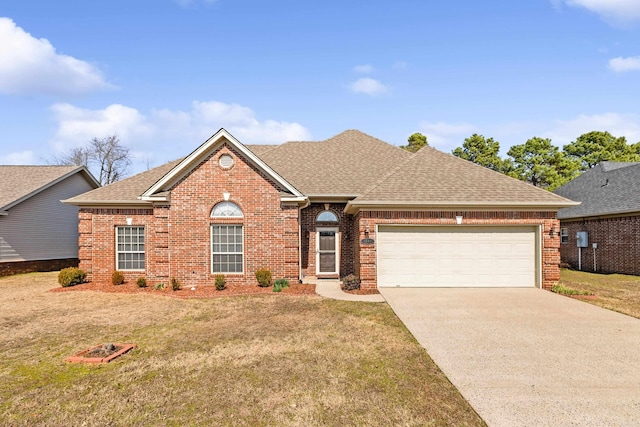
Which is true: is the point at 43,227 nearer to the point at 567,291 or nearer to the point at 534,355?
the point at 534,355

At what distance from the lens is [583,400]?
4.94m

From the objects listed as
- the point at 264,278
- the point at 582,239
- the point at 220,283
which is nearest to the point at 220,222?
the point at 220,283

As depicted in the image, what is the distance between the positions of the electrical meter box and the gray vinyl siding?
3215 cm

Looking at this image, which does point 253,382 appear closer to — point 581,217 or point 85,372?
point 85,372

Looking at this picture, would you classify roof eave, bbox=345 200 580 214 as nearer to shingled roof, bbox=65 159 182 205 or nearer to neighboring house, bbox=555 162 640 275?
neighboring house, bbox=555 162 640 275

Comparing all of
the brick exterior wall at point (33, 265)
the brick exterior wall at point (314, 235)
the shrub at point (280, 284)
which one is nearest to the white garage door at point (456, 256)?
the brick exterior wall at point (314, 235)

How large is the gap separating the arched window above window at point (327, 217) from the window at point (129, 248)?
311 inches

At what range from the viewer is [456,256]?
13.9 metres

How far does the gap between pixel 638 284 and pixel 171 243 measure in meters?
19.8

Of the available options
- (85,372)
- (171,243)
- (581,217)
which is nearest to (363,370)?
(85,372)

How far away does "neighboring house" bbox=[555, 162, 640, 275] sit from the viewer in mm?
18281

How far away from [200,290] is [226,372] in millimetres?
8328

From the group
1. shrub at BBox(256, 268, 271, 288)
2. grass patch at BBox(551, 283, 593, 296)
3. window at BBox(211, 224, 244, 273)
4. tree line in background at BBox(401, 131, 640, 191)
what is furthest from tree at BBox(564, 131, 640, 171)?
window at BBox(211, 224, 244, 273)

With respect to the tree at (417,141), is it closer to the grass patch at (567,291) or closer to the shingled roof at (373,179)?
the shingled roof at (373,179)
